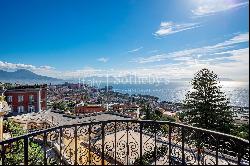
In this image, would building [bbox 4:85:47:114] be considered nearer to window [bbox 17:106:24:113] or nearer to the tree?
window [bbox 17:106:24:113]

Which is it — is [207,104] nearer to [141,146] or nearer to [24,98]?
[141,146]

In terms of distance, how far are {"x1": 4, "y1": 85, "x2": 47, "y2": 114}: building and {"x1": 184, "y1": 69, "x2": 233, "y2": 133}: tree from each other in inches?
1104

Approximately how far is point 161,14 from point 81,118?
52.5 ft

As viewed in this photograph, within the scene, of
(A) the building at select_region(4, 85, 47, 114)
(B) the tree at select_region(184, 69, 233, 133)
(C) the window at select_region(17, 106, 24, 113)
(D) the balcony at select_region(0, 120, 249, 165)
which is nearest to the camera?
(D) the balcony at select_region(0, 120, 249, 165)

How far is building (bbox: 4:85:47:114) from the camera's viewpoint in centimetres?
4066

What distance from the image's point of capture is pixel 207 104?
21.3 metres

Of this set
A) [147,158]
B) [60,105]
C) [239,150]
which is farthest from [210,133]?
[60,105]

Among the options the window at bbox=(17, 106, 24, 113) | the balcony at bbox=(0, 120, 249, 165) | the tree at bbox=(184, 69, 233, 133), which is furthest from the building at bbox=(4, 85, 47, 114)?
the balcony at bbox=(0, 120, 249, 165)

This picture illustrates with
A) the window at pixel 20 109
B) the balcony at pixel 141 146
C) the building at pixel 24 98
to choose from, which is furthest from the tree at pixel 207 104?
the window at pixel 20 109

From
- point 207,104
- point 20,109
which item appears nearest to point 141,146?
point 207,104

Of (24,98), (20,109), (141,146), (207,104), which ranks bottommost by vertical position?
(20,109)

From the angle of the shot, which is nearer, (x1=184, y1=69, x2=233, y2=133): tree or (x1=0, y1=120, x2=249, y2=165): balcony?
(x1=0, y1=120, x2=249, y2=165): balcony

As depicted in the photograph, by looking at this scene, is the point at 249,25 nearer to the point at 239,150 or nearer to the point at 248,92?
the point at 248,92

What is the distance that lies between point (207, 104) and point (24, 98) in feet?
98.4
